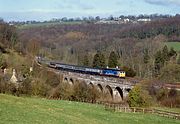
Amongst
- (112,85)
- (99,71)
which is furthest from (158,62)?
(112,85)

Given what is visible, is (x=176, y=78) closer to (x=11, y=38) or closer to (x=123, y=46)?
(x=11, y=38)

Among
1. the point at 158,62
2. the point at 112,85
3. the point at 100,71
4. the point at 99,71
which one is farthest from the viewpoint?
the point at 158,62

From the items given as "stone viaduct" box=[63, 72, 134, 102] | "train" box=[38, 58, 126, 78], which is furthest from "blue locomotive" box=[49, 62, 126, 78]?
"stone viaduct" box=[63, 72, 134, 102]

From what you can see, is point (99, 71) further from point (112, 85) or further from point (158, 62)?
point (158, 62)

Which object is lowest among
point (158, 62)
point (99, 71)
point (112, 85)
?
point (112, 85)

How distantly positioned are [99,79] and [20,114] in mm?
65753

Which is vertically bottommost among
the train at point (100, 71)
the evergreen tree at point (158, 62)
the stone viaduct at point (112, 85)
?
the stone viaduct at point (112, 85)

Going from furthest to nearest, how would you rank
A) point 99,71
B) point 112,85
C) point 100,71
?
point 99,71 < point 100,71 < point 112,85

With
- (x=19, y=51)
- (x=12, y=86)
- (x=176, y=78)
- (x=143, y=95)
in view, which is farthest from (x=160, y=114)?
(x=19, y=51)

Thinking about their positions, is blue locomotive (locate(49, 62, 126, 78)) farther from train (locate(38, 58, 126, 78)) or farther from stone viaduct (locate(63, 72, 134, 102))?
stone viaduct (locate(63, 72, 134, 102))

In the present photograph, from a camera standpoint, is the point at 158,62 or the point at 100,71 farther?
the point at 158,62

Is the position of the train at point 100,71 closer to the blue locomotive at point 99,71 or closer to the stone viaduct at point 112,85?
the blue locomotive at point 99,71

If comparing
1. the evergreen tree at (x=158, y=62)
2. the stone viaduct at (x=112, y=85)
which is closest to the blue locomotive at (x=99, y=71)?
the stone viaduct at (x=112, y=85)

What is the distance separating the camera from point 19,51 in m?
132
